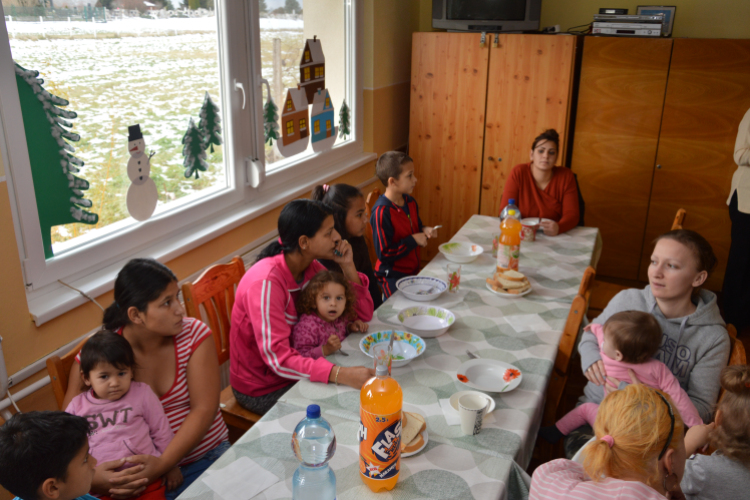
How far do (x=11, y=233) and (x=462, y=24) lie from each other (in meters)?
3.19

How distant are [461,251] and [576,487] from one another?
167 centimetres

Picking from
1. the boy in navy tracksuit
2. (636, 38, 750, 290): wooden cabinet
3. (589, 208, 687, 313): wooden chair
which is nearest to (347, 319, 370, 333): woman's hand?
the boy in navy tracksuit

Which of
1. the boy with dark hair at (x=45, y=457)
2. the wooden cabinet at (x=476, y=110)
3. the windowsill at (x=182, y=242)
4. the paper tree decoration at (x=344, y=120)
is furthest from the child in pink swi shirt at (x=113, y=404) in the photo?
the wooden cabinet at (x=476, y=110)

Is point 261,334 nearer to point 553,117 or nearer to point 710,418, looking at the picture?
point 710,418

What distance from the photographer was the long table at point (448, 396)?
125 cm

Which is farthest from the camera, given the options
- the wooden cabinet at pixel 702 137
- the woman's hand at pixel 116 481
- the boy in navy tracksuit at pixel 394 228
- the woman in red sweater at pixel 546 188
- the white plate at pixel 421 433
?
the wooden cabinet at pixel 702 137

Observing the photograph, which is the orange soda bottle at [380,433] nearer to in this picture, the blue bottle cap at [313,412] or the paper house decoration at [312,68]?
the blue bottle cap at [313,412]

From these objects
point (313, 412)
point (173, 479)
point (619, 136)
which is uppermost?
point (619, 136)

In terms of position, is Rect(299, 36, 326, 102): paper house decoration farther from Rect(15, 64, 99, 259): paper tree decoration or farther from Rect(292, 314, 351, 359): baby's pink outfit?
Rect(292, 314, 351, 359): baby's pink outfit

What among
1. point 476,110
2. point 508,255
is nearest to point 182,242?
point 508,255

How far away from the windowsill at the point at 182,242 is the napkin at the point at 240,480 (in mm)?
928

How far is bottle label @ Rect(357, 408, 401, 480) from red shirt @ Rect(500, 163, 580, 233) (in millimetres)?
2088

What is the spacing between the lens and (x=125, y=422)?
1.48m

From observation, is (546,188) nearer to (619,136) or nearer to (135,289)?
(619,136)
